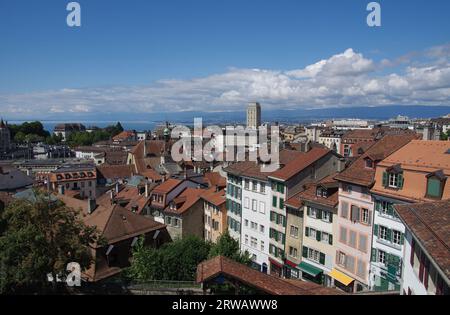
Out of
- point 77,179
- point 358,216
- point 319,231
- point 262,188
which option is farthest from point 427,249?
point 77,179

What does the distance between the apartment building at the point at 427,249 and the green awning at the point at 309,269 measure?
17.0m

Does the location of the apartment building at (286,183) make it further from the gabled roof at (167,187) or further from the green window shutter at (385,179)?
the gabled roof at (167,187)

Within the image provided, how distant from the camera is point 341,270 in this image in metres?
32.4

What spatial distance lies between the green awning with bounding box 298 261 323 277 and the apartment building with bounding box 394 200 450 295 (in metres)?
17.0

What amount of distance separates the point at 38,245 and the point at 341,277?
24029mm

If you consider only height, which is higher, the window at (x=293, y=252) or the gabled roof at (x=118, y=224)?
the gabled roof at (x=118, y=224)

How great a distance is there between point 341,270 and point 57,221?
23359 millimetres

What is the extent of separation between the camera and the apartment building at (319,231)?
33250mm

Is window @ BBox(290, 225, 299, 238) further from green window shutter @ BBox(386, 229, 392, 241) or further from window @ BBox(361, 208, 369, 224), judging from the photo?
green window shutter @ BBox(386, 229, 392, 241)

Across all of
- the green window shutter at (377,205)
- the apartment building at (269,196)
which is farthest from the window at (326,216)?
the green window shutter at (377,205)

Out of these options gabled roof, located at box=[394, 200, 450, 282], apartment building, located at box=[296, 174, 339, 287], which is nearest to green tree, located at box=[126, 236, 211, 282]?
apartment building, located at box=[296, 174, 339, 287]
